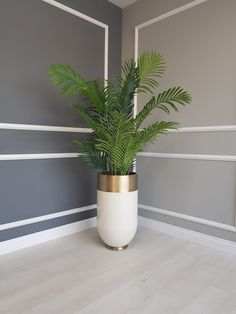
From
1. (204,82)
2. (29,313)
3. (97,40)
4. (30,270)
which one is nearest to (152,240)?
(30,270)

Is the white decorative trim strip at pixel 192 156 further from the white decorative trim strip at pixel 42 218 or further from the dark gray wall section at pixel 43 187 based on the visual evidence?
the white decorative trim strip at pixel 42 218

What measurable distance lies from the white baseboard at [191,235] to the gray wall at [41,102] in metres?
0.63

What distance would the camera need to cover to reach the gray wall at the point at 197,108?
1.93 m

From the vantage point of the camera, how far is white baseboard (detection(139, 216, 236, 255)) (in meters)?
1.95

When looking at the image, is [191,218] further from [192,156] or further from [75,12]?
[75,12]

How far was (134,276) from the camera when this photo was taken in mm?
1571

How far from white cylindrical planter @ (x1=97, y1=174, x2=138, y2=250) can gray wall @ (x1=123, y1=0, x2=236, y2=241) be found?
1.84ft

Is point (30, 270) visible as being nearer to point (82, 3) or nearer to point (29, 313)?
point (29, 313)

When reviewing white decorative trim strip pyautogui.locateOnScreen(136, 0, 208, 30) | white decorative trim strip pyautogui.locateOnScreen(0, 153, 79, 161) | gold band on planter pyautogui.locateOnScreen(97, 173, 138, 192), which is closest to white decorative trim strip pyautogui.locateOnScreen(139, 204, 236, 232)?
gold band on planter pyautogui.locateOnScreen(97, 173, 138, 192)

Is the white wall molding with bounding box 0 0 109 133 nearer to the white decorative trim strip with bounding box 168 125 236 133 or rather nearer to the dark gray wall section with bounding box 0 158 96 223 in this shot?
the dark gray wall section with bounding box 0 158 96 223

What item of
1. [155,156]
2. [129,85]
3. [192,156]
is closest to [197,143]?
[192,156]

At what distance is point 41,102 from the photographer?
2.03 metres

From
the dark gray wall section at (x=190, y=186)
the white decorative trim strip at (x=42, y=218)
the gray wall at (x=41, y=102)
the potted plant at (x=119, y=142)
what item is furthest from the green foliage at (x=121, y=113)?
the white decorative trim strip at (x=42, y=218)

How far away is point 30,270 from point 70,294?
0.41 meters
